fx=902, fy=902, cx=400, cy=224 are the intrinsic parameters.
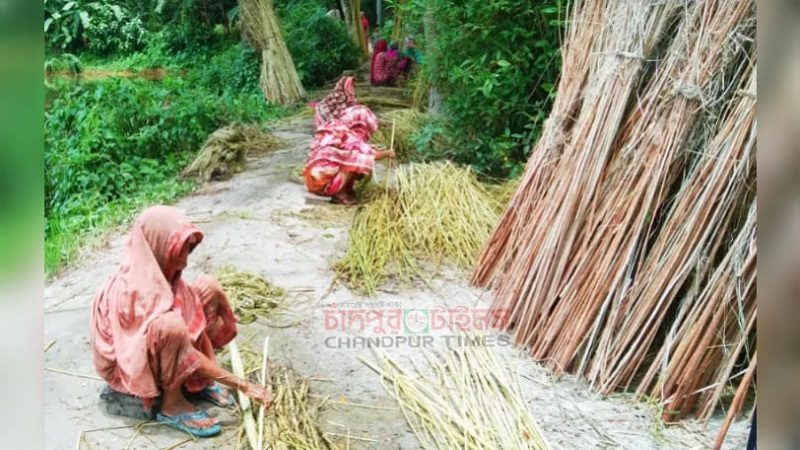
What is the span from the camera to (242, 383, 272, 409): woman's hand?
2203 millimetres

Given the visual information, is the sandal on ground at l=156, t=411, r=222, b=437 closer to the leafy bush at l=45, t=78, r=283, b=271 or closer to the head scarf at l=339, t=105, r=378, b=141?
the leafy bush at l=45, t=78, r=283, b=271

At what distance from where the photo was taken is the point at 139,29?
7.70 feet

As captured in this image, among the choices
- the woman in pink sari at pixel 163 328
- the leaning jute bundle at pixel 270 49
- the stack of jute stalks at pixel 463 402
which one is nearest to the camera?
the woman in pink sari at pixel 163 328

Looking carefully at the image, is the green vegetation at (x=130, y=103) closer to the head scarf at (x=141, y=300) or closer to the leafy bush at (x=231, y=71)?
the leafy bush at (x=231, y=71)

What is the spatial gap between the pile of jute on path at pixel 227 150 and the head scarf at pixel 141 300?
0.19 m

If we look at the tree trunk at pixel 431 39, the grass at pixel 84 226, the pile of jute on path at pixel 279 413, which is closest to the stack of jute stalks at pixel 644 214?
the tree trunk at pixel 431 39

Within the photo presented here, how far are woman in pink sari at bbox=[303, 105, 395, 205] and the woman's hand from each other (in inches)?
20.5

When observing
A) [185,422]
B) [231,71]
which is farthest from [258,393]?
[231,71]

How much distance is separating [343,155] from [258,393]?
65 centimetres

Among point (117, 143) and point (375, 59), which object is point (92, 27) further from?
point (375, 59)

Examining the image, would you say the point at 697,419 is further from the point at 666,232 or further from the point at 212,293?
the point at 212,293

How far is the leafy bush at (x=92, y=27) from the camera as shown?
2.27 m

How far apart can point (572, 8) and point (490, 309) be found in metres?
0.84
